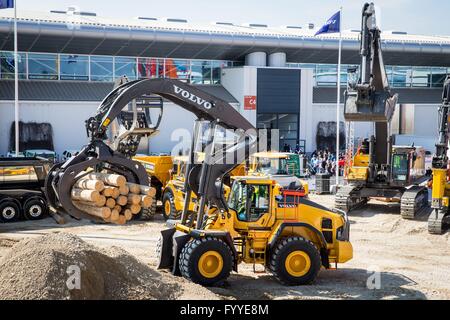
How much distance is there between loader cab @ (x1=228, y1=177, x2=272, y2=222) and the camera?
14086 millimetres

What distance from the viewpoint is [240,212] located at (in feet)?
46.6

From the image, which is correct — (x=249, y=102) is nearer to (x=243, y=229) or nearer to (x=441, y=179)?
(x=441, y=179)

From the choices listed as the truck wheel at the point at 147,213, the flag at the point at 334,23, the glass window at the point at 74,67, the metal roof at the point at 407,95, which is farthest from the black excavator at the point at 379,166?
the glass window at the point at 74,67

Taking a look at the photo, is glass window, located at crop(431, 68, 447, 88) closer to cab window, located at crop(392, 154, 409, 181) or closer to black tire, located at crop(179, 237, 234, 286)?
cab window, located at crop(392, 154, 409, 181)

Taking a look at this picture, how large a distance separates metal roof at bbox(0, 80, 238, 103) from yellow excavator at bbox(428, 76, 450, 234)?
22806 mm

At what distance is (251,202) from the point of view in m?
14.2

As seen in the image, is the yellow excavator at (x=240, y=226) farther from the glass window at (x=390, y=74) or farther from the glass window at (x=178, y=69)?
the glass window at (x=390, y=74)

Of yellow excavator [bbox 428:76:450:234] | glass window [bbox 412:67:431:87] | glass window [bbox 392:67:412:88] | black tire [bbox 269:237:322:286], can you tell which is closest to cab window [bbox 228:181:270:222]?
black tire [bbox 269:237:322:286]

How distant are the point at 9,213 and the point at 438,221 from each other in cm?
1426

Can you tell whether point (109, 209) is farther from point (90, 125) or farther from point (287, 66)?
point (287, 66)

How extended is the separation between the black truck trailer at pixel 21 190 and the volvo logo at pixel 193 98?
39.2 ft

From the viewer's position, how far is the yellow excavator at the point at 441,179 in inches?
815

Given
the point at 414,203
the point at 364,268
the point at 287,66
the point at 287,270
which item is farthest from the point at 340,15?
the point at 287,270

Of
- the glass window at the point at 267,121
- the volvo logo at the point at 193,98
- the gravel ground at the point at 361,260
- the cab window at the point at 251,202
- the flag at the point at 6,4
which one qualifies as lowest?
the gravel ground at the point at 361,260
